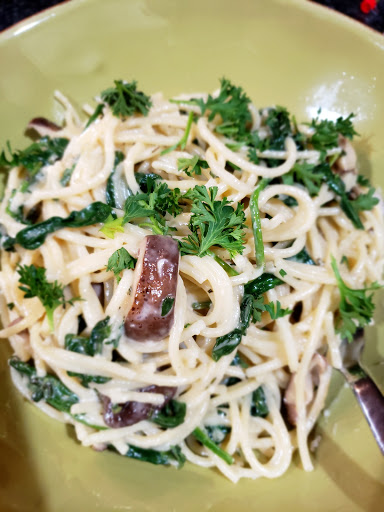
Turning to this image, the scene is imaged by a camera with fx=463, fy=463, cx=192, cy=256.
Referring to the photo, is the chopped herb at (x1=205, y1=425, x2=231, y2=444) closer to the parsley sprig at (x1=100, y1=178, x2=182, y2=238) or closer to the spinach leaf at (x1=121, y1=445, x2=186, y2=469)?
the spinach leaf at (x1=121, y1=445, x2=186, y2=469)

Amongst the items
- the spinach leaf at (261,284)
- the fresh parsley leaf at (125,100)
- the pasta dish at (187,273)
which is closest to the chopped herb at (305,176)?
the pasta dish at (187,273)

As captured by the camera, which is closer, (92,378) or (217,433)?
(92,378)

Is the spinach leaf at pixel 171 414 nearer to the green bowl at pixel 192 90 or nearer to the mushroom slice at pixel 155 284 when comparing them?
the green bowl at pixel 192 90

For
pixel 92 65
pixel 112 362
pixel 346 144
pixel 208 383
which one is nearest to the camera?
pixel 112 362

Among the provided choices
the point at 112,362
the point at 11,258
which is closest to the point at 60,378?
the point at 112,362

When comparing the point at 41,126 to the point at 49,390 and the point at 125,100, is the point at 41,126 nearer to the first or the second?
the point at 125,100

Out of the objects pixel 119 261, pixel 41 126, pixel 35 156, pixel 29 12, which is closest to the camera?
pixel 119 261

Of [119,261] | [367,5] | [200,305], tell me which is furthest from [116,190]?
[367,5]

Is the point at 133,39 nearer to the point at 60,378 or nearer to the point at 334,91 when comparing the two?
the point at 334,91
